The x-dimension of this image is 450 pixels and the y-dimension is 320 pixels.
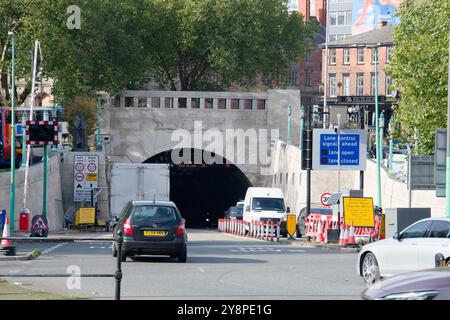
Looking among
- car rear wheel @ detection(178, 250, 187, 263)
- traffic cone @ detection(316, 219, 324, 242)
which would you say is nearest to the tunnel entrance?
traffic cone @ detection(316, 219, 324, 242)

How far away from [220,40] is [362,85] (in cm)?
3359

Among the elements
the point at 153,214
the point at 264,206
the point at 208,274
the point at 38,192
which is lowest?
the point at 208,274

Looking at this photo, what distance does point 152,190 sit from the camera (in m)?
58.0

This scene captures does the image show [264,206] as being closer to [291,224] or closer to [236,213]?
[291,224]

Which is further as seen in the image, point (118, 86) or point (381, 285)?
point (118, 86)

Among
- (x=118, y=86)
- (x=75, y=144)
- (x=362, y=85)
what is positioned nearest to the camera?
(x=75, y=144)

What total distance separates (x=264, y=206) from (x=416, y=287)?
134 feet

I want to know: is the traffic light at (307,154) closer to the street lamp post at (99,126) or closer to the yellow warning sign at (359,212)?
the yellow warning sign at (359,212)

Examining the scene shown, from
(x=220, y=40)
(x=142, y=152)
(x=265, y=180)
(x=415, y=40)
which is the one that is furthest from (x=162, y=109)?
(x=415, y=40)

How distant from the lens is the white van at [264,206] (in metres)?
53.0

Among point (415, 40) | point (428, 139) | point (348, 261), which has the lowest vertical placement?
point (348, 261)

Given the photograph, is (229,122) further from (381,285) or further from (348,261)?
(381,285)

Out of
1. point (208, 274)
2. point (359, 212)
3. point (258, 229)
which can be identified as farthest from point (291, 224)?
point (208, 274)

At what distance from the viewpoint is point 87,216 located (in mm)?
59781
